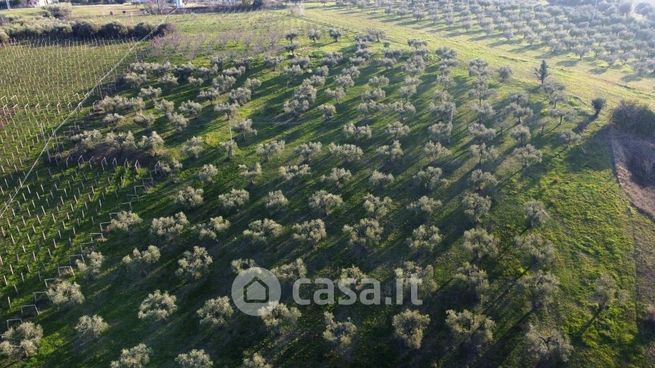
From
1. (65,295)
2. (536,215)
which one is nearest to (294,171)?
(65,295)

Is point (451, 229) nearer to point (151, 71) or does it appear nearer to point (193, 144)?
point (193, 144)

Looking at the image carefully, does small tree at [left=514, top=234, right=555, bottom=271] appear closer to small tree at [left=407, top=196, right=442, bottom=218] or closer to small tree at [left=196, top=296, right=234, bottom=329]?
small tree at [left=407, top=196, right=442, bottom=218]

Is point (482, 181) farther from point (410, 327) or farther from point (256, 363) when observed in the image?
point (256, 363)

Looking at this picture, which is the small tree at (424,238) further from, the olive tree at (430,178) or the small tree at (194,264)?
the small tree at (194,264)

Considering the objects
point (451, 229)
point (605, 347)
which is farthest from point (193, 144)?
point (605, 347)

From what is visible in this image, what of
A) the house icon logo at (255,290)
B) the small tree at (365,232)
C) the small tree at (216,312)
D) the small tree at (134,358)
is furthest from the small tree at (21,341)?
the small tree at (365,232)
